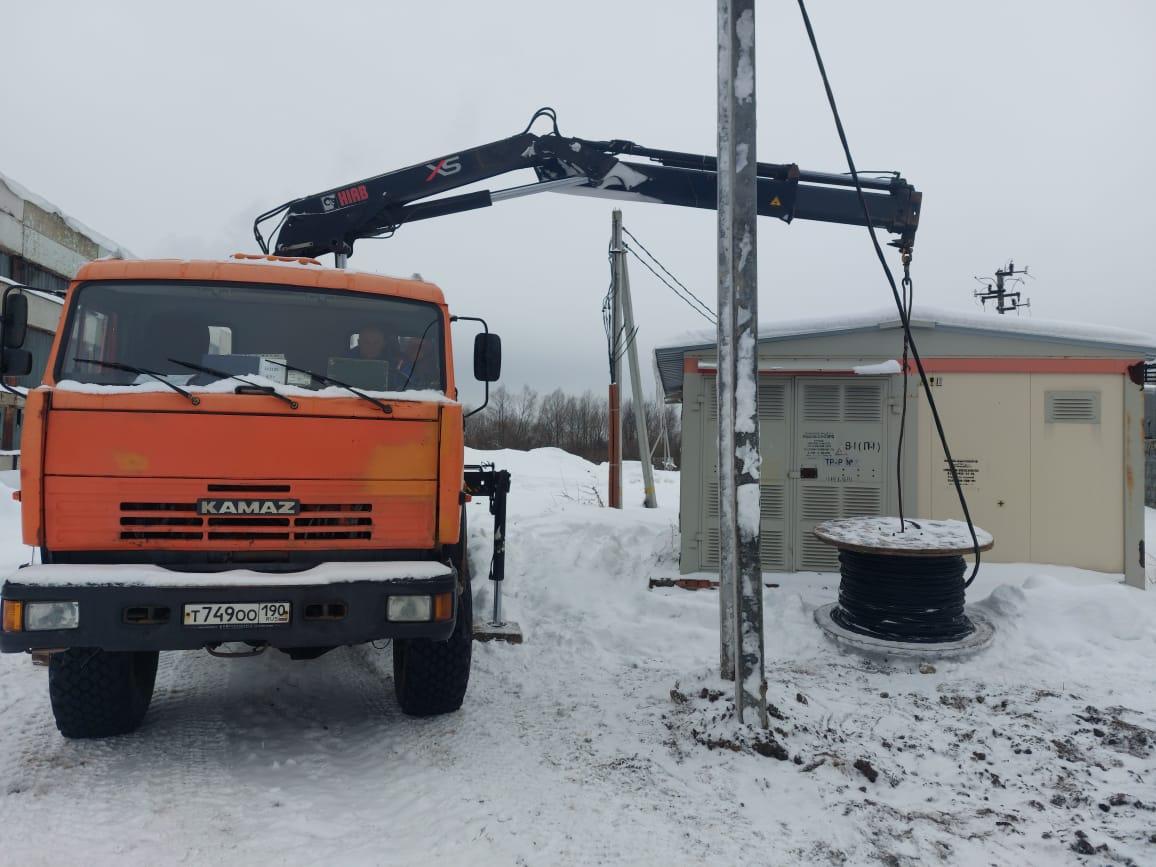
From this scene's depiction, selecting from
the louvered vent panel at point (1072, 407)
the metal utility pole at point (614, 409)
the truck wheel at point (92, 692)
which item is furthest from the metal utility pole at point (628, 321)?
the truck wheel at point (92, 692)

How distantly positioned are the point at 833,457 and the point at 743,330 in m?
3.93

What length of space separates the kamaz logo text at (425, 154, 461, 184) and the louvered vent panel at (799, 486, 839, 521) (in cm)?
496

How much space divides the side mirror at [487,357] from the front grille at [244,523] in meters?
1.45

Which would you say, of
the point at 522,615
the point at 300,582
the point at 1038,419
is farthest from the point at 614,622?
the point at 1038,419

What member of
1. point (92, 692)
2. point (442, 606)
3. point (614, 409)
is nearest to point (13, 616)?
point (92, 692)

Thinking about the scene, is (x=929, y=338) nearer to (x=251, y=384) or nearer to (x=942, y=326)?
(x=942, y=326)

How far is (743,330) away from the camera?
428 centimetres

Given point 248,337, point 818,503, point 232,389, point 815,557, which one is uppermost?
point 248,337

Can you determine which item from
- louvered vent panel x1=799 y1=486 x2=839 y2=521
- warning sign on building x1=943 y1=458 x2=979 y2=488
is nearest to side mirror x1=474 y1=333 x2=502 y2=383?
louvered vent panel x1=799 y1=486 x2=839 y2=521

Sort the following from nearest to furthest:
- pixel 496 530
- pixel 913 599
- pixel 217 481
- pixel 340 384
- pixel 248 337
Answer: pixel 217 481
pixel 340 384
pixel 248 337
pixel 913 599
pixel 496 530

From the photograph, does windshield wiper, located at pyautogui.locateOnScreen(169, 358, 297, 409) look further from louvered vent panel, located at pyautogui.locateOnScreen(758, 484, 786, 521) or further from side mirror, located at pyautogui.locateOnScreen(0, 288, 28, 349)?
louvered vent panel, located at pyautogui.locateOnScreen(758, 484, 786, 521)

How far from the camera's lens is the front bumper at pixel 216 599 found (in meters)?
3.22

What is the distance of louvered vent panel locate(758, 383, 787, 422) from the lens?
7.75 m

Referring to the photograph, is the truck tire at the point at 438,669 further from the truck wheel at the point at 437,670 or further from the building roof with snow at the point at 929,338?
the building roof with snow at the point at 929,338
